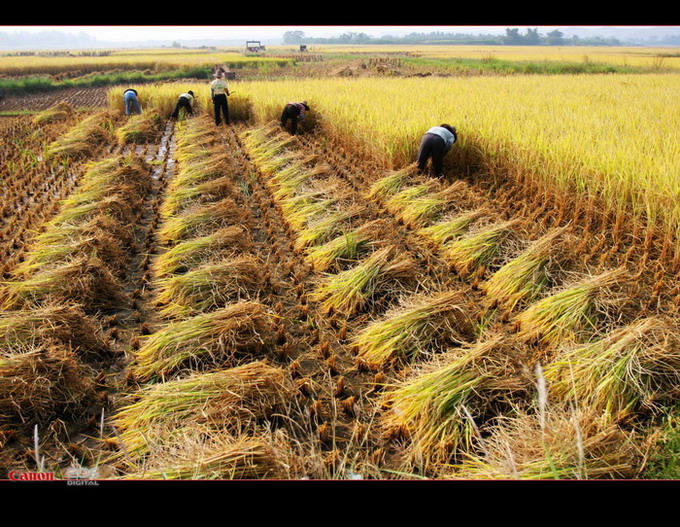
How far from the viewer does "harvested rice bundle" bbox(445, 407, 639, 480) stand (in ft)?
5.41

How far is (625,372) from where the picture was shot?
6.74 ft

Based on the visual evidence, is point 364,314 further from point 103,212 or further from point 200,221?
point 103,212

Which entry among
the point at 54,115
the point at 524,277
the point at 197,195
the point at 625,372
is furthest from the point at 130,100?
the point at 625,372

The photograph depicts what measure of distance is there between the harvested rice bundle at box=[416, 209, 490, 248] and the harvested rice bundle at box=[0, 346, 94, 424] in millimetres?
3039

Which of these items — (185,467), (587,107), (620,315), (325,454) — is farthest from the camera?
(587,107)

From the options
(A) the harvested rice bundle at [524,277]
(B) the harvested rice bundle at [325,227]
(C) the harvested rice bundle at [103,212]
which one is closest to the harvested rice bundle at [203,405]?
(A) the harvested rice bundle at [524,277]

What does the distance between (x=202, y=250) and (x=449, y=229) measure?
2349 millimetres

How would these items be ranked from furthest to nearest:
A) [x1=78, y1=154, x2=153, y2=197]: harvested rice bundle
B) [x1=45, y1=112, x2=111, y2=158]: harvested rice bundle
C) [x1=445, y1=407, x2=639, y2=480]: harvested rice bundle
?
[x1=45, y1=112, x2=111, y2=158]: harvested rice bundle
[x1=78, y1=154, x2=153, y2=197]: harvested rice bundle
[x1=445, y1=407, x2=639, y2=480]: harvested rice bundle

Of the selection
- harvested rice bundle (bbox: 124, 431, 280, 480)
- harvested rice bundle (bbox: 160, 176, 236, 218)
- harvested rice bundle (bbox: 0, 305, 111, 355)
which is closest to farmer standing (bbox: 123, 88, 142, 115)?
harvested rice bundle (bbox: 160, 176, 236, 218)

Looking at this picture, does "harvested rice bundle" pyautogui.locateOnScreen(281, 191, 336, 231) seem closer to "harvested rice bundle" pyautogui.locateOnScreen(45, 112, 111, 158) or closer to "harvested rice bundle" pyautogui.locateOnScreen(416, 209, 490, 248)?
"harvested rice bundle" pyautogui.locateOnScreen(416, 209, 490, 248)

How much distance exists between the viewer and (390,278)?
3230 mm

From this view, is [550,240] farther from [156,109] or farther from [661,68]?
[661,68]
